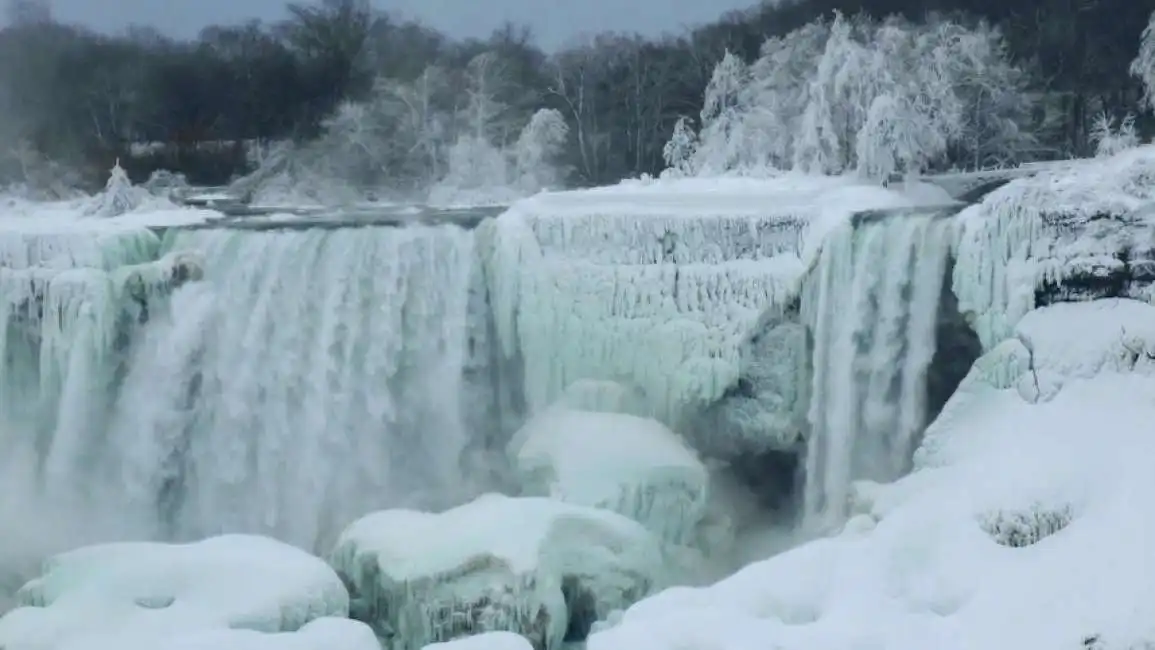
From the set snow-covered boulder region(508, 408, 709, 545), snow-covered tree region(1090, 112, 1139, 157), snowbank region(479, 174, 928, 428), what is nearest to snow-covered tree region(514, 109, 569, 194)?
snowbank region(479, 174, 928, 428)

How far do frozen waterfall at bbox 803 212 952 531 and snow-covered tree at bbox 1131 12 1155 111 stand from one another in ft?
23.4

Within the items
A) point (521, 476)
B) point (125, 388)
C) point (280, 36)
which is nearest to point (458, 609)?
point (521, 476)

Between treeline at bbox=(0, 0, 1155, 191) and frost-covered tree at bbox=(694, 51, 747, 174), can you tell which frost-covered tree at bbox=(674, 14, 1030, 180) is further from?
treeline at bbox=(0, 0, 1155, 191)

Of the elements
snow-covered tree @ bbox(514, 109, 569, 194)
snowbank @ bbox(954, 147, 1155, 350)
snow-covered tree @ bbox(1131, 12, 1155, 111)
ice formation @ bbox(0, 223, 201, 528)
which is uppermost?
snow-covered tree @ bbox(1131, 12, 1155, 111)

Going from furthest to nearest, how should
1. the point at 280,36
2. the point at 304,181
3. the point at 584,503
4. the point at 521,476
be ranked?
1. the point at 280,36
2. the point at 304,181
3. the point at 521,476
4. the point at 584,503

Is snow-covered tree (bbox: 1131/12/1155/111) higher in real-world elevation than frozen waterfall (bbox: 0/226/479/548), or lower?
higher

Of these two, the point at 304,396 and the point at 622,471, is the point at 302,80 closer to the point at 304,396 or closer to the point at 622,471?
the point at 304,396

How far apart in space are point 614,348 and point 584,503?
6.28ft

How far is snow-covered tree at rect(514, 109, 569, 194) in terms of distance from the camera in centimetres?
1809

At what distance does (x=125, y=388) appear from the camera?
10328 millimetres

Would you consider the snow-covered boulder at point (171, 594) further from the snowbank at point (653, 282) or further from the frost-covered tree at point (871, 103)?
the frost-covered tree at point (871, 103)

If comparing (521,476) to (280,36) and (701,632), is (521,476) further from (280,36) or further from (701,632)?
(280,36)

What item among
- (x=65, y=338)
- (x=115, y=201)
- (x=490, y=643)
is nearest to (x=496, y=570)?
(x=490, y=643)

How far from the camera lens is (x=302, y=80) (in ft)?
64.0
